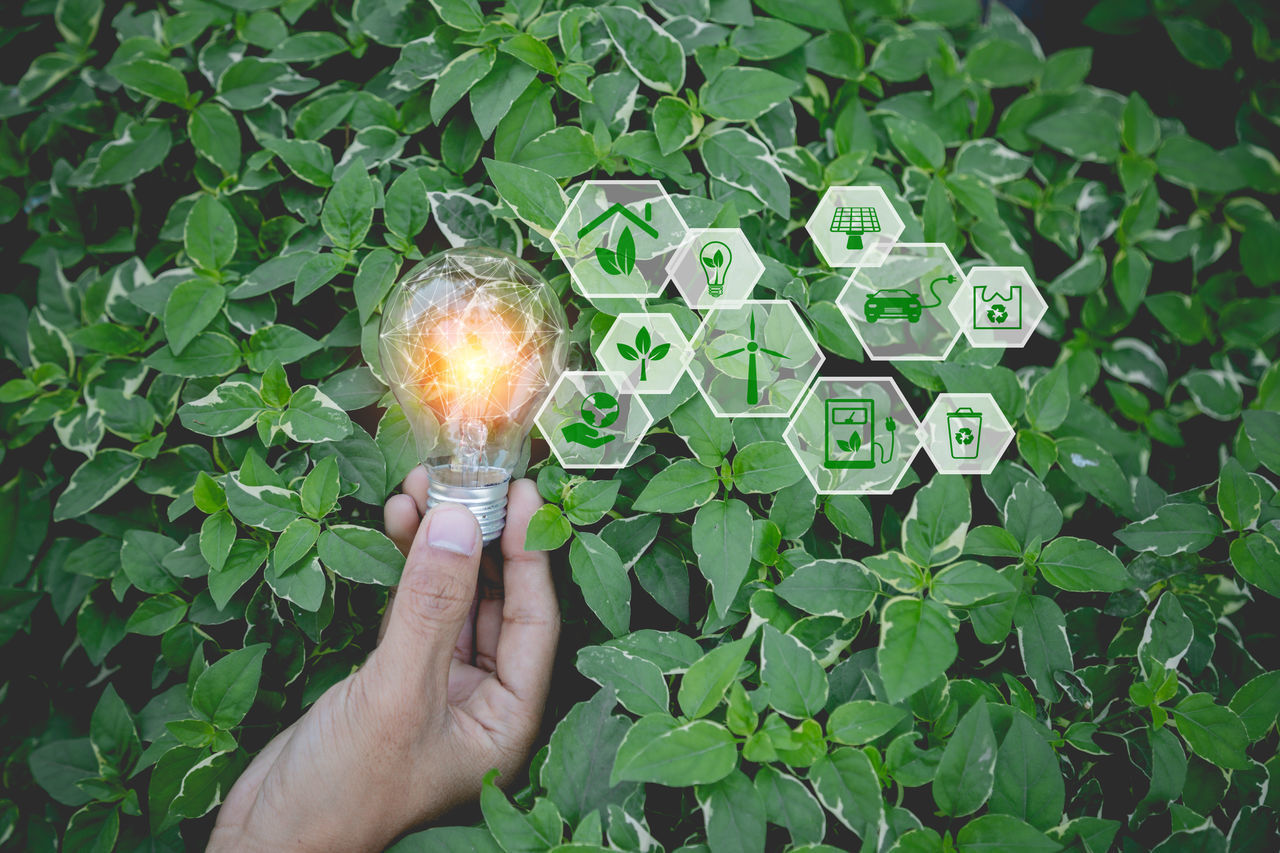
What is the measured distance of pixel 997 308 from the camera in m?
1.07

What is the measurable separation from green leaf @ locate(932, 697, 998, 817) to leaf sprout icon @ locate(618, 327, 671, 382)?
474mm

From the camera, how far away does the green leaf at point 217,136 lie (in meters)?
1.07

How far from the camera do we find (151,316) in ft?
3.59

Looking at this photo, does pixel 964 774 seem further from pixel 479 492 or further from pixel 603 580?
pixel 479 492

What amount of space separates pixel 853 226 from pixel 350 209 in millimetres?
625

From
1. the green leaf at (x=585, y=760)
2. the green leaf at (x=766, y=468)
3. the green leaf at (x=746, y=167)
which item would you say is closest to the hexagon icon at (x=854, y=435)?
the green leaf at (x=766, y=468)

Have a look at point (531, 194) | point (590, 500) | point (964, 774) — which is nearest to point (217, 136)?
point (531, 194)

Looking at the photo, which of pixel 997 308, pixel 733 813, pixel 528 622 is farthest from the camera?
pixel 997 308

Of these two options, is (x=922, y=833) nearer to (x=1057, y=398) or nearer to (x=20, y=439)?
(x=1057, y=398)

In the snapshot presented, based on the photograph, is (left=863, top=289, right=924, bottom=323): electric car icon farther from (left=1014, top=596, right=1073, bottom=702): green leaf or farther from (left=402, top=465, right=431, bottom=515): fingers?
(left=402, top=465, right=431, bottom=515): fingers

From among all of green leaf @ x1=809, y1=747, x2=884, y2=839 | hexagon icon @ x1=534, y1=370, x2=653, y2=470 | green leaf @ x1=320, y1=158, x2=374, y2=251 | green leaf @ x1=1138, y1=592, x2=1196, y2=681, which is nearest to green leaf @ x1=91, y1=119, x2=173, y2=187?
green leaf @ x1=320, y1=158, x2=374, y2=251

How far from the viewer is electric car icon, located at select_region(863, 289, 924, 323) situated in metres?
0.99

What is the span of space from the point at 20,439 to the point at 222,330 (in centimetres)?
42

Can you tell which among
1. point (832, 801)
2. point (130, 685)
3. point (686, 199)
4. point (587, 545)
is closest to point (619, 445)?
point (587, 545)
